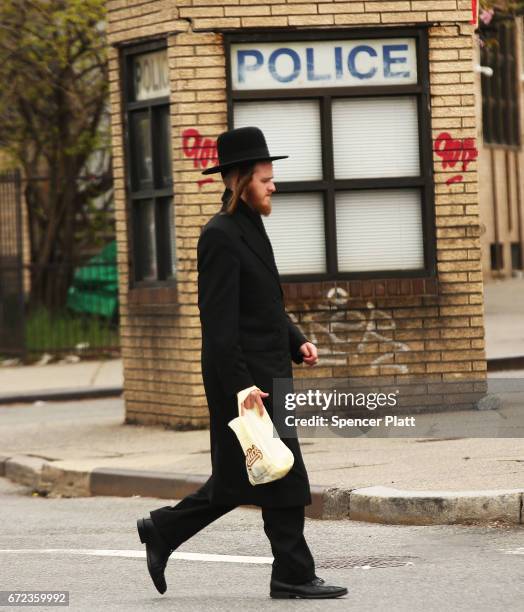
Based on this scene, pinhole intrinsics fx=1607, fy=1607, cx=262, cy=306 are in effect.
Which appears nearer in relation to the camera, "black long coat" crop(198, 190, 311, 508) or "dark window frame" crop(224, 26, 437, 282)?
"black long coat" crop(198, 190, 311, 508)

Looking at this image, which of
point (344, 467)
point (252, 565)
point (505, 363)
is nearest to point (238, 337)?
point (252, 565)

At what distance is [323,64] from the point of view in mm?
12664

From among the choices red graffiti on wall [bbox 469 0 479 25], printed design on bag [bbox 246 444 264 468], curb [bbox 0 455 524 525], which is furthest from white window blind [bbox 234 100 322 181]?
printed design on bag [bbox 246 444 264 468]

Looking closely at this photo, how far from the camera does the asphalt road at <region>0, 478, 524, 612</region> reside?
21.4 feet

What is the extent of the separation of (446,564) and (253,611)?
126 centimetres

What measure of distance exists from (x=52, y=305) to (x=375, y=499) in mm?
15901

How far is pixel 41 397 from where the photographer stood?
18.5 metres

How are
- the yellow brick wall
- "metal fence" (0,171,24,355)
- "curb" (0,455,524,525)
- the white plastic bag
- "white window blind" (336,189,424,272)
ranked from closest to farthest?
the white plastic bag
"curb" (0,455,524,525)
the yellow brick wall
"white window blind" (336,189,424,272)
"metal fence" (0,171,24,355)

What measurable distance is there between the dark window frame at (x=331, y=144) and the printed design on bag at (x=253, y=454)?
6.49 meters

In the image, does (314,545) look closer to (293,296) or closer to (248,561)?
(248,561)

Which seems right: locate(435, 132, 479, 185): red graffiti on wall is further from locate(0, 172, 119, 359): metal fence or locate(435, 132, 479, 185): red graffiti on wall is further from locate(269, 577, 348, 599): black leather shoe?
locate(0, 172, 119, 359): metal fence

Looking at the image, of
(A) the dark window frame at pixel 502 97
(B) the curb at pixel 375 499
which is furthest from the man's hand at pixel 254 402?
(A) the dark window frame at pixel 502 97

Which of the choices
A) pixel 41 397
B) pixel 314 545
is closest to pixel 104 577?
pixel 314 545

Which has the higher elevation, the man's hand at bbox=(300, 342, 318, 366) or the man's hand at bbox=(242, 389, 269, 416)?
the man's hand at bbox=(300, 342, 318, 366)
